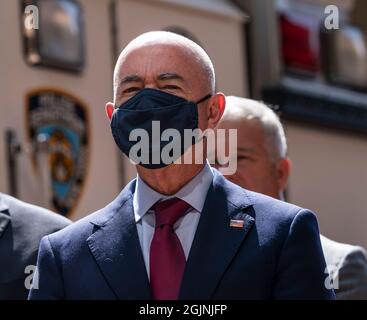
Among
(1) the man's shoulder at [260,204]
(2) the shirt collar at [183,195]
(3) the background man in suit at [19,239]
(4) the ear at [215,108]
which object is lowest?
(3) the background man in suit at [19,239]

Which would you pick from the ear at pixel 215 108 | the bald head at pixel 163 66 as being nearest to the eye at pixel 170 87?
the bald head at pixel 163 66

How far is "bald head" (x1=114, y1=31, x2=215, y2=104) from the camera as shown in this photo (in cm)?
339

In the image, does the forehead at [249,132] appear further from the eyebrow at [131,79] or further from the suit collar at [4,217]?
the eyebrow at [131,79]

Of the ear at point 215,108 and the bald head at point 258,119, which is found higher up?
the ear at point 215,108

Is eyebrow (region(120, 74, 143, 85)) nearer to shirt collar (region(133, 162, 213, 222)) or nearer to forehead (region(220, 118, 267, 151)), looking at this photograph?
shirt collar (region(133, 162, 213, 222))

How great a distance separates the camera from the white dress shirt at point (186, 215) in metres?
3.38

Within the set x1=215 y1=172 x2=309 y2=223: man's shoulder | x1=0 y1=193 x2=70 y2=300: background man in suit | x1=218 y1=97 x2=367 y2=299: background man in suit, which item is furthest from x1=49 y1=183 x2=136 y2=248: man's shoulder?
x1=218 y1=97 x2=367 y2=299: background man in suit

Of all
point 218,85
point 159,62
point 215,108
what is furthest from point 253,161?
point 218,85

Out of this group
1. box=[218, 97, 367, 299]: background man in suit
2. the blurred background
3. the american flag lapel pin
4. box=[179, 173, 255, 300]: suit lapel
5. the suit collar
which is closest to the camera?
box=[179, 173, 255, 300]: suit lapel

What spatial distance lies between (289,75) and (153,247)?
8996 mm

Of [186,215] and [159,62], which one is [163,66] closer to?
[159,62]

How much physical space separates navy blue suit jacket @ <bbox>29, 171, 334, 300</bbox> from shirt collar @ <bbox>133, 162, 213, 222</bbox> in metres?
0.02

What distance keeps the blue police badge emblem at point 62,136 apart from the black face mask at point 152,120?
5031 mm

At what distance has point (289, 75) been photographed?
40.1 ft
